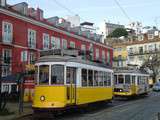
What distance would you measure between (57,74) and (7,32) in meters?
22.1

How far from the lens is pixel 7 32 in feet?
127

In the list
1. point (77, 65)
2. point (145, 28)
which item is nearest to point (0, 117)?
point (77, 65)

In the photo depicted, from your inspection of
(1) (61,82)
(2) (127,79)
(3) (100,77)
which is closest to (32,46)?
(2) (127,79)

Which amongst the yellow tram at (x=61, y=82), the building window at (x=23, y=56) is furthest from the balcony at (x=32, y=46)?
the yellow tram at (x=61, y=82)

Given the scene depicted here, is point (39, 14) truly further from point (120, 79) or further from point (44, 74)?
point (44, 74)

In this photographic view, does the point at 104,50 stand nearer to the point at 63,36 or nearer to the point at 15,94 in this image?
the point at 63,36

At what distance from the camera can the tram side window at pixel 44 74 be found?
18016 mm

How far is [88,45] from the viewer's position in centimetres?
5972

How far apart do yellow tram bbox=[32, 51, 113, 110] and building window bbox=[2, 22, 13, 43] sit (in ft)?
64.3

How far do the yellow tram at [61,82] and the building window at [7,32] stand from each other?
19608mm

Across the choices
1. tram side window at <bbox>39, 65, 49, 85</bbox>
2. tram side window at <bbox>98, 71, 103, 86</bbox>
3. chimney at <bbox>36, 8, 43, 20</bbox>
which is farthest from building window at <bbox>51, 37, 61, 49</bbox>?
tram side window at <bbox>39, 65, 49, 85</bbox>

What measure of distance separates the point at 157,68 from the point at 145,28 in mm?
21654

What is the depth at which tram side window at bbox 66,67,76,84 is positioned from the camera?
1824 centimetres

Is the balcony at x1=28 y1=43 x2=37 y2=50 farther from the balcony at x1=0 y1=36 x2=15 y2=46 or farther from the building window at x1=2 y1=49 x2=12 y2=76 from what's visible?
the building window at x1=2 y1=49 x2=12 y2=76
